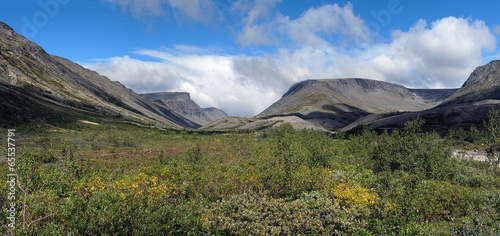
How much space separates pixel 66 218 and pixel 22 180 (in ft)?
16.1

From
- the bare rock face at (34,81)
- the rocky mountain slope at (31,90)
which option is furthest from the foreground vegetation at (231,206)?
the bare rock face at (34,81)

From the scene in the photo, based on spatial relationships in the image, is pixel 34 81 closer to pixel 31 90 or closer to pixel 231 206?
pixel 31 90

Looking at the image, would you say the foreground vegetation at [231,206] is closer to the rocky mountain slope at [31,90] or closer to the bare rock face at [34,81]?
the rocky mountain slope at [31,90]

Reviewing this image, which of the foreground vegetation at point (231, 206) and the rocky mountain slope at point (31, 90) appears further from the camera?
the rocky mountain slope at point (31, 90)

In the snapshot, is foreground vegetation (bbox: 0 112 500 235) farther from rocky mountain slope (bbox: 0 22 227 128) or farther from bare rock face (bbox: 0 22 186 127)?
bare rock face (bbox: 0 22 186 127)

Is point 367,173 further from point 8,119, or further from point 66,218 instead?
point 8,119

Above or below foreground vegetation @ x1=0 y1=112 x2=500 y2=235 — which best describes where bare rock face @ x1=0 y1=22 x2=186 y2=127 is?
above

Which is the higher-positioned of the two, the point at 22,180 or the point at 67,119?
the point at 67,119

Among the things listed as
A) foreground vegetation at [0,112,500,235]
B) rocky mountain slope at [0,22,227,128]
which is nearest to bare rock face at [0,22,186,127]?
rocky mountain slope at [0,22,227,128]

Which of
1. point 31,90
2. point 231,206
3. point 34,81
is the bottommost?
point 231,206

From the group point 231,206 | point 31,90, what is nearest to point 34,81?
point 31,90

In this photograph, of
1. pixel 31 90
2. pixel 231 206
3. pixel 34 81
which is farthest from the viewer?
pixel 34 81

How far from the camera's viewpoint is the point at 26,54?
510 ft

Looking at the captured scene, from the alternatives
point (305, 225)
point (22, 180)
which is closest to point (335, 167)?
point (305, 225)
